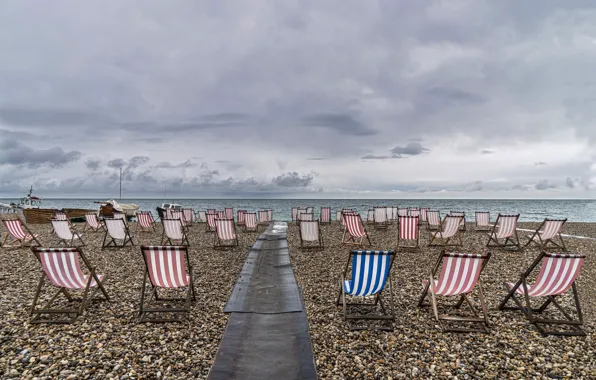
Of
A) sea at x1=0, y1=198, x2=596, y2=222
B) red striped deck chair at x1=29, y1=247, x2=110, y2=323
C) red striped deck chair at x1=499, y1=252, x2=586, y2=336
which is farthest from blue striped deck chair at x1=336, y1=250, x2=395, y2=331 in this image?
sea at x1=0, y1=198, x2=596, y2=222

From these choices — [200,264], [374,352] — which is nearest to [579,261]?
[374,352]

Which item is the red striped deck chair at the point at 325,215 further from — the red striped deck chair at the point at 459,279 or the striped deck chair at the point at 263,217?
the red striped deck chair at the point at 459,279

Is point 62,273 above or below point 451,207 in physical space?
above

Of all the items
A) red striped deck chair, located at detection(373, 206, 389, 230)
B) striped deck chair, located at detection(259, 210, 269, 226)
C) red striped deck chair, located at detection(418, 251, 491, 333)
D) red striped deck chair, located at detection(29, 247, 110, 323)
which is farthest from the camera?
striped deck chair, located at detection(259, 210, 269, 226)

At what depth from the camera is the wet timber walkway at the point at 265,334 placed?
3.30 meters

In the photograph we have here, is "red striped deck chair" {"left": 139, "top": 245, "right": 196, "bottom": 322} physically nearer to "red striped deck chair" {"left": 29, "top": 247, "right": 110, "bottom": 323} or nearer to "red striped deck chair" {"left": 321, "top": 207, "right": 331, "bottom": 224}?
"red striped deck chair" {"left": 29, "top": 247, "right": 110, "bottom": 323}

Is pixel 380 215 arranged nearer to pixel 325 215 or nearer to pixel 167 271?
pixel 325 215

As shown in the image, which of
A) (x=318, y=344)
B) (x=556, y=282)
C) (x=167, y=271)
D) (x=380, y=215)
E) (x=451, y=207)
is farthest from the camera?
(x=451, y=207)

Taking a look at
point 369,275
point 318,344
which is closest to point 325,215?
point 369,275

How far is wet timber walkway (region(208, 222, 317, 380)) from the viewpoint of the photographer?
10.8ft

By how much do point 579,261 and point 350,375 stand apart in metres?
3.60

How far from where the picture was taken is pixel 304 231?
426 inches

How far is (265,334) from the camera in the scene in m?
4.15

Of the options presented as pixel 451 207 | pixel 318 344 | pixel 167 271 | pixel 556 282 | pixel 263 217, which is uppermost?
pixel 167 271
